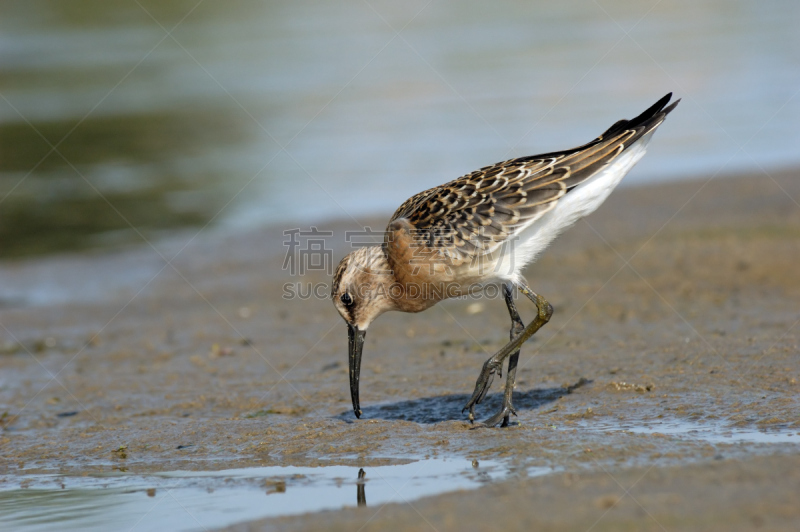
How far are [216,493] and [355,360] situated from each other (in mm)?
2335

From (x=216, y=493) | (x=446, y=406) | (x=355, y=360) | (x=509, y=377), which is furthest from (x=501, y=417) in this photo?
(x=216, y=493)

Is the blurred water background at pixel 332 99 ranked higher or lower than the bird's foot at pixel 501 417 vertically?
higher

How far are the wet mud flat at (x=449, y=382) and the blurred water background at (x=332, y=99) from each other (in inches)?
118

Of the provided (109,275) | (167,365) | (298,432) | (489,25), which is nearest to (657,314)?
(298,432)

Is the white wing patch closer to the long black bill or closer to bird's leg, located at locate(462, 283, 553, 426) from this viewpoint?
bird's leg, located at locate(462, 283, 553, 426)

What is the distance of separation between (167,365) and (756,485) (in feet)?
25.2

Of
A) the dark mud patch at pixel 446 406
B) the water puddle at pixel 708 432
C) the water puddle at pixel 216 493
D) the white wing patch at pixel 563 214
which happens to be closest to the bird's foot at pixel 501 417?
the dark mud patch at pixel 446 406

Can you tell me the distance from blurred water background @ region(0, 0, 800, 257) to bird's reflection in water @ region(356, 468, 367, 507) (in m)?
9.85

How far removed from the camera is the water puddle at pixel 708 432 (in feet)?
23.1

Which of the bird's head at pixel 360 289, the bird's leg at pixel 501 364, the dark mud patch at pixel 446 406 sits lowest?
the dark mud patch at pixel 446 406

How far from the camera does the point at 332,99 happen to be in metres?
27.7

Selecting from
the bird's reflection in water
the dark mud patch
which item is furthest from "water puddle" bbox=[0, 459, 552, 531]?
the dark mud patch

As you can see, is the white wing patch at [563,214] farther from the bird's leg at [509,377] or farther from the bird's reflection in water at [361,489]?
the bird's reflection in water at [361,489]

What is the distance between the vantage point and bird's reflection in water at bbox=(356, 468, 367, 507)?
6.58m
